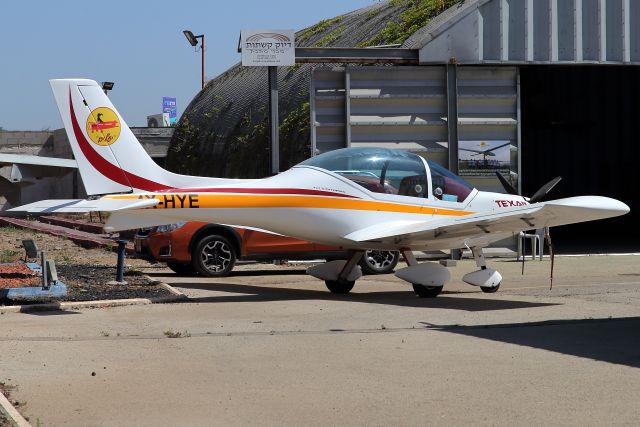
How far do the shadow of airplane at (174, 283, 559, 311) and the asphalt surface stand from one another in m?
0.06

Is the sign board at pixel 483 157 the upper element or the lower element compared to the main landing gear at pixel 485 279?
upper

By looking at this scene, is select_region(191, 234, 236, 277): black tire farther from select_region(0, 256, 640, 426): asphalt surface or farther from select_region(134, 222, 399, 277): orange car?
select_region(0, 256, 640, 426): asphalt surface

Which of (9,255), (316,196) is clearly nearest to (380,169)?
(316,196)

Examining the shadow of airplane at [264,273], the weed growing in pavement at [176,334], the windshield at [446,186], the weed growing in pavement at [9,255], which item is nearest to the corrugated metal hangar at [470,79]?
the shadow of airplane at [264,273]

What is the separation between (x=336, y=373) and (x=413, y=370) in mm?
642

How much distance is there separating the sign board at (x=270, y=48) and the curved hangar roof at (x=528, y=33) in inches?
113

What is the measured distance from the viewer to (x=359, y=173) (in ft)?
47.7

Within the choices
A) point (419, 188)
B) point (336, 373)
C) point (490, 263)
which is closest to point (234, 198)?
point (419, 188)

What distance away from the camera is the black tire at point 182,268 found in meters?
18.6

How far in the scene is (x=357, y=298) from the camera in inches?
574

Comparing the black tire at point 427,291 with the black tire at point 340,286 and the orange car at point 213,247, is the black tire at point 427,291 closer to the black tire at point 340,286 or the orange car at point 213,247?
the black tire at point 340,286

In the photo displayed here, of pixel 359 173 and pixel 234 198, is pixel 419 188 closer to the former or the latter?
pixel 359 173

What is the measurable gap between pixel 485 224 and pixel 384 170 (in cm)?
179

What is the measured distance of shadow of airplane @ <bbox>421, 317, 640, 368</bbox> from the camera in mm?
9039
